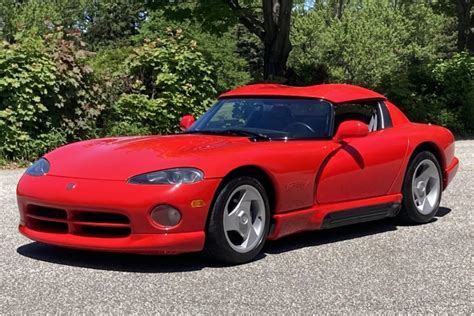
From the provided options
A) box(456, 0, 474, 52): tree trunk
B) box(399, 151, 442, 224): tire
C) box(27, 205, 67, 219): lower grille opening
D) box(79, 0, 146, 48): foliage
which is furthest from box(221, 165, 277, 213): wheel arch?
box(79, 0, 146, 48): foliage

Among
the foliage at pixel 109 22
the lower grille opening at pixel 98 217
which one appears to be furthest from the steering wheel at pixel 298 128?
the foliage at pixel 109 22

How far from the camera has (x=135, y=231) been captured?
464 cm

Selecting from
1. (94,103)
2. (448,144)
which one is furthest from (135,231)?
(94,103)

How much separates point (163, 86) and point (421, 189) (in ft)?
24.2

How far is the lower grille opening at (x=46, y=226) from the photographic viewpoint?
4.91 m

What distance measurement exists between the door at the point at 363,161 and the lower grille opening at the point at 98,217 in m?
1.72

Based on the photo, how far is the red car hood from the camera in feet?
15.7

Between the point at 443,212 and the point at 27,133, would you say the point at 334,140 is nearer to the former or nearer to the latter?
the point at 443,212

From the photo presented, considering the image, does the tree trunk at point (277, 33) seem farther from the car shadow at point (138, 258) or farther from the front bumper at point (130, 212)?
the front bumper at point (130, 212)

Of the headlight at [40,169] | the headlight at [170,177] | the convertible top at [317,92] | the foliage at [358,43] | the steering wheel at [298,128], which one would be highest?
the convertible top at [317,92]

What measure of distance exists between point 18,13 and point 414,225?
49140mm

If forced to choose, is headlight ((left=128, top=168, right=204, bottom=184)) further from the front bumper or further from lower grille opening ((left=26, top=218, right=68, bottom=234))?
lower grille opening ((left=26, top=218, right=68, bottom=234))

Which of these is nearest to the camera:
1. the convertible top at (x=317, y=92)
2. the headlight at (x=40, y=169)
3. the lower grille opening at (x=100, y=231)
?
the lower grille opening at (x=100, y=231)

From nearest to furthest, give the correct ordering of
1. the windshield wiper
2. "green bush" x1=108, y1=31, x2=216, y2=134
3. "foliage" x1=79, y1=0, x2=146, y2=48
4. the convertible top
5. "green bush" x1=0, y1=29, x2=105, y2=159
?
the windshield wiper < the convertible top < "green bush" x1=0, y1=29, x2=105, y2=159 < "green bush" x1=108, y1=31, x2=216, y2=134 < "foliage" x1=79, y1=0, x2=146, y2=48
